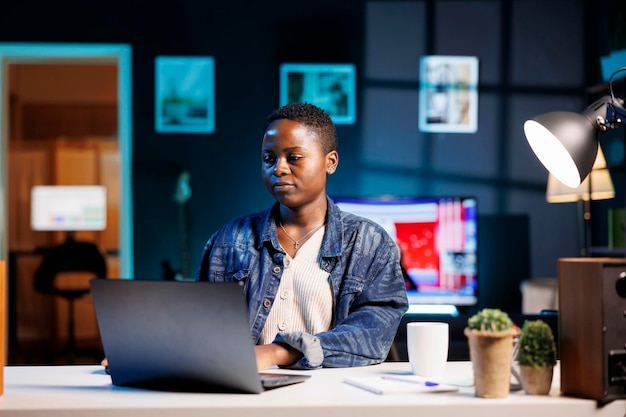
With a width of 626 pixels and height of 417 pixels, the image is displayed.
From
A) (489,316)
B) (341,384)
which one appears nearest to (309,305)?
(341,384)

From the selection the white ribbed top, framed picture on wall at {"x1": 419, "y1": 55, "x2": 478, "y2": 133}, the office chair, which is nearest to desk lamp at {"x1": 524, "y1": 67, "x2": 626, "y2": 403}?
the white ribbed top

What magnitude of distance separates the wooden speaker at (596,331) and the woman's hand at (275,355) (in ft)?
1.66

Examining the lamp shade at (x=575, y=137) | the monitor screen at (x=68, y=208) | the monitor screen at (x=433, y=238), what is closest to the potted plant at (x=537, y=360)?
the lamp shade at (x=575, y=137)

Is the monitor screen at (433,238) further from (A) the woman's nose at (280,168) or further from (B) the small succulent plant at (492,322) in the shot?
(B) the small succulent plant at (492,322)

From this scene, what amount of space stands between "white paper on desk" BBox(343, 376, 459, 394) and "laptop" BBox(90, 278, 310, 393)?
0.10 meters

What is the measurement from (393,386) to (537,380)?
23 centimetres

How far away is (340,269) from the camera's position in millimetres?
1912

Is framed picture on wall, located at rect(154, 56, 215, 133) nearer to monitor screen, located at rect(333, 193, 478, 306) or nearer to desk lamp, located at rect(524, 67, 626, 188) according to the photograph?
monitor screen, located at rect(333, 193, 478, 306)

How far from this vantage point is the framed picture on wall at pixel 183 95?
4.98 meters

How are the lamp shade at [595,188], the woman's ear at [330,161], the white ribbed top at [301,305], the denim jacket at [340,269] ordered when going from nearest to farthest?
the denim jacket at [340,269]
the white ribbed top at [301,305]
the woman's ear at [330,161]
the lamp shade at [595,188]

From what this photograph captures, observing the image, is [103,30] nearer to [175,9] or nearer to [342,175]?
[175,9]

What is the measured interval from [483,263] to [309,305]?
3.37 meters

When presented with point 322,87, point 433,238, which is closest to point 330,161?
point 433,238

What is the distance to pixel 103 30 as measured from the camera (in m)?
4.99
